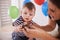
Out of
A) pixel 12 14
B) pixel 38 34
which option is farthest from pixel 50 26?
pixel 12 14

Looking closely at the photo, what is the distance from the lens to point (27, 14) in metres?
1.05

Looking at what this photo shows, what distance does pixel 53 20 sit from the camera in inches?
38.8

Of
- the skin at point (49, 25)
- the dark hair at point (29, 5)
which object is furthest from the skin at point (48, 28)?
the dark hair at point (29, 5)

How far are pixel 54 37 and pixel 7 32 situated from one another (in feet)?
1.41

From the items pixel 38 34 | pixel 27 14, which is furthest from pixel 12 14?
pixel 38 34

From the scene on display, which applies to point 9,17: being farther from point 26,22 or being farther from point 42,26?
point 42,26

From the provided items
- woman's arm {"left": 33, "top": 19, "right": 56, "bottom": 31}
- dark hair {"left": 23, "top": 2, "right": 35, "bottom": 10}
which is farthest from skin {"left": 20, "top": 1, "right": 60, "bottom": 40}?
dark hair {"left": 23, "top": 2, "right": 35, "bottom": 10}

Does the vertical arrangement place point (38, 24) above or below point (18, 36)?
above

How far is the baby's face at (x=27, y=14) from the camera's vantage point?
1.04 meters

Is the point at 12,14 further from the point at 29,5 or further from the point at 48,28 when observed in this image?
the point at 48,28

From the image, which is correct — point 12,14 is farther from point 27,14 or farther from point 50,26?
point 50,26

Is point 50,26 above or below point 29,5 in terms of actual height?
below

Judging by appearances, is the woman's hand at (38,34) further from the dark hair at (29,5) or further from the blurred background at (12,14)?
the dark hair at (29,5)

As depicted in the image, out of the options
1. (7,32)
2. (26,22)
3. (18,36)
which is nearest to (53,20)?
(26,22)
